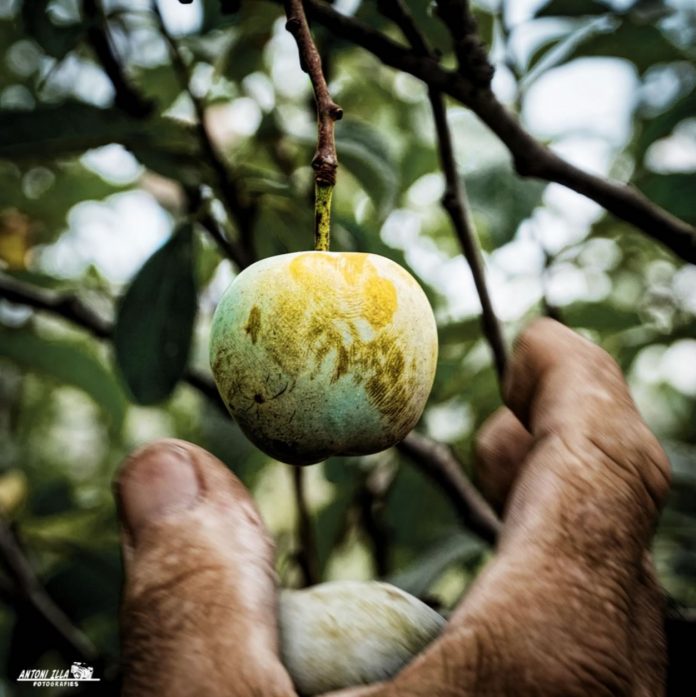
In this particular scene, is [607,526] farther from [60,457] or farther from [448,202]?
[60,457]

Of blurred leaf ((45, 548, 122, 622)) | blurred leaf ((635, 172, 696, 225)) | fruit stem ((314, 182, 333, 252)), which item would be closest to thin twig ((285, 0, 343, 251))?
fruit stem ((314, 182, 333, 252))

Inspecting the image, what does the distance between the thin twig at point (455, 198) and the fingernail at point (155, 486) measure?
42 centimetres

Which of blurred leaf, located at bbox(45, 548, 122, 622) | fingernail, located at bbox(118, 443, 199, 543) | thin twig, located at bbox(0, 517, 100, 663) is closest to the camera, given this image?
fingernail, located at bbox(118, 443, 199, 543)

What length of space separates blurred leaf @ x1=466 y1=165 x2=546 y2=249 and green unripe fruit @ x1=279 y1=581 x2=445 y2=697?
54 centimetres

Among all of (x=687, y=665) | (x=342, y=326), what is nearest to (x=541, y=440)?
(x=342, y=326)

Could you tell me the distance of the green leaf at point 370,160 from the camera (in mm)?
1152

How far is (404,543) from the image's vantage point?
159 centimetres

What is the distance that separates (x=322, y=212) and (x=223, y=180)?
624 mm

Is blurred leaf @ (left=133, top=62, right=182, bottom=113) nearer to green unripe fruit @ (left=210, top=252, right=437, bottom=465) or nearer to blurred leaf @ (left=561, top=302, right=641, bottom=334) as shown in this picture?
blurred leaf @ (left=561, top=302, right=641, bottom=334)

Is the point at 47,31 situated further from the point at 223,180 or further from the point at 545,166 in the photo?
the point at 545,166

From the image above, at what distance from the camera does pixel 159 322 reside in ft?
3.77

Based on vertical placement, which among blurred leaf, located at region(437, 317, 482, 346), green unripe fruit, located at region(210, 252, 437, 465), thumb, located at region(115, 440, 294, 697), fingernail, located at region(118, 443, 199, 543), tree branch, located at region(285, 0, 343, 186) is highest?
tree branch, located at region(285, 0, 343, 186)

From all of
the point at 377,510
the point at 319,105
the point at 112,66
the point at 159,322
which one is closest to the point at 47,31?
the point at 112,66

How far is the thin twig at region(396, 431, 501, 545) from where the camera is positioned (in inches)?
46.2
